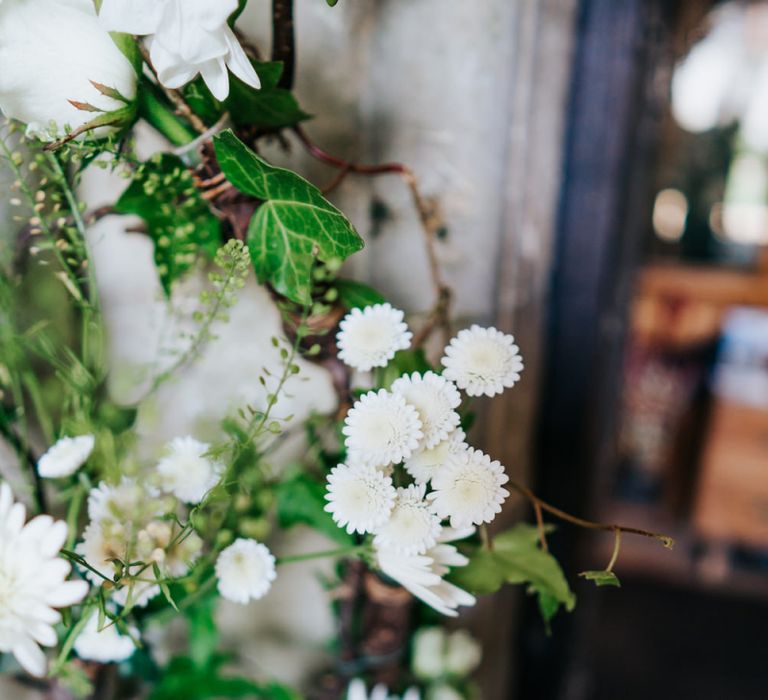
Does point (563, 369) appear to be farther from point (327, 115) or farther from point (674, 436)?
point (674, 436)

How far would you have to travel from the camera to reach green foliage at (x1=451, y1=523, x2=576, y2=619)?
493mm

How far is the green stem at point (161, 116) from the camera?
45cm

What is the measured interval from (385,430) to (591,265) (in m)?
0.85

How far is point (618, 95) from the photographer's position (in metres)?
1.03

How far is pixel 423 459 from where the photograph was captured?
39cm

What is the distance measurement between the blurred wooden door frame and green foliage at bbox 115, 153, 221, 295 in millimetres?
711

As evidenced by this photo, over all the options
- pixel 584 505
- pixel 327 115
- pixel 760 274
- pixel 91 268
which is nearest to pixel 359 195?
pixel 327 115

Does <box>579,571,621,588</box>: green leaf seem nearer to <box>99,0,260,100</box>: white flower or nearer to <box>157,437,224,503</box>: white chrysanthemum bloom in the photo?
<box>157,437,224,503</box>: white chrysanthemum bloom

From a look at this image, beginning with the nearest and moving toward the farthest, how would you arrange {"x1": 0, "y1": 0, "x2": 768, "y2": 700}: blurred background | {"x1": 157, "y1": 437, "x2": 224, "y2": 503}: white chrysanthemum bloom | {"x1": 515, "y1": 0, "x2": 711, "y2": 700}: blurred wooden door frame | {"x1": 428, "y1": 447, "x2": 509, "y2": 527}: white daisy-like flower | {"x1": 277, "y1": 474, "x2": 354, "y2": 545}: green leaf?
{"x1": 428, "y1": 447, "x2": 509, "y2": 527}: white daisy-like flower
{"x1": 157, "y1": 437, "x2": 224, "y2": 503}: white chrysanthemum bloom
{"x1": 277, "y1": 474, "x2": 354, "y2": 545}: green leaf
{"x1": 0, "y1": 0, "x2": 768, "y2": 700}: blurred background
{"x1": 515, "y1": 0, "x2": 711, "y2": 700}: blurred wooden door frame

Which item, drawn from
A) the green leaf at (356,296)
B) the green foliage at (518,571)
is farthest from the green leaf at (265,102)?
the green foliage at (518,571)

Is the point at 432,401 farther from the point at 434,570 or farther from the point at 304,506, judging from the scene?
the point at 304,506

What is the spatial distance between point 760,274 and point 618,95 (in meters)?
2.46

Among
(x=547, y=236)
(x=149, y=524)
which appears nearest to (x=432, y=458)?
(x=149, y=524)

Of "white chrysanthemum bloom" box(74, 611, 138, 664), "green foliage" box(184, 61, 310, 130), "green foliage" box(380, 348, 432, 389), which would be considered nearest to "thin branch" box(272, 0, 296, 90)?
"green foliage" box(184, 61, 310, 130)
